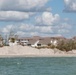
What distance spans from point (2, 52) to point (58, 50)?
865 inches

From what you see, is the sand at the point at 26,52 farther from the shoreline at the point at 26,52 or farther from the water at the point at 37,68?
the water at the point at 37,68

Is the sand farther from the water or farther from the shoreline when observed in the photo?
the water

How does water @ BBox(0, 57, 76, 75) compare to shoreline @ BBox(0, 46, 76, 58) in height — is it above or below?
below

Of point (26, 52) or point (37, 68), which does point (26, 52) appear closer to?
point (26, 52)

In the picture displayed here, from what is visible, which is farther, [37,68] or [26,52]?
[26,52]

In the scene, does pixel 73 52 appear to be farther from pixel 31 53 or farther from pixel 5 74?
pixel 5 74

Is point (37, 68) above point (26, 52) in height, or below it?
below

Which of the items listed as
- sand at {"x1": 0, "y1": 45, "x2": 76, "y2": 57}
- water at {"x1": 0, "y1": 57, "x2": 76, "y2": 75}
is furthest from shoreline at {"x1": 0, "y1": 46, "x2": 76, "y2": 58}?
water at {"x1": 0, "y1": 57, "x2": 76, "y2": 75}

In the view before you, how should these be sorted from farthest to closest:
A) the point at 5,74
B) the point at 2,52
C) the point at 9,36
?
1. the point at 9,36
2. the point at 2,52
3. the point at 5,74

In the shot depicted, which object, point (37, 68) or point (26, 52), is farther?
point (26, 52)

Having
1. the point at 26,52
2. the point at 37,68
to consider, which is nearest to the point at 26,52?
the point at 26,52

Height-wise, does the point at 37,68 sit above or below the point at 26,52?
below

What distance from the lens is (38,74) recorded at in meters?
49.5

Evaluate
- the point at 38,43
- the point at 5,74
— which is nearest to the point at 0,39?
the point at 38,43
